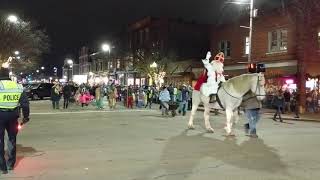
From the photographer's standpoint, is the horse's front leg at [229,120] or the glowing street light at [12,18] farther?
the glowing street light at [12,18]

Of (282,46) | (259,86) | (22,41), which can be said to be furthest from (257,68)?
(22,41)

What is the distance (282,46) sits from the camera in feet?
129

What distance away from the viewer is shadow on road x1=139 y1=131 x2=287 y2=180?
1038cm

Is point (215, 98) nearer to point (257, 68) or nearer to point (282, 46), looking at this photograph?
point (257, 68)

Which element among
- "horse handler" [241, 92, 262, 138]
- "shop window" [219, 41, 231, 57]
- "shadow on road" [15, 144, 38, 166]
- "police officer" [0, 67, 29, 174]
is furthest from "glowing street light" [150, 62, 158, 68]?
"police officer" [0, 67, 29, 174]

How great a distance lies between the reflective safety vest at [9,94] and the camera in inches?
378

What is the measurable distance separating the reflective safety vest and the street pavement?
1.25m

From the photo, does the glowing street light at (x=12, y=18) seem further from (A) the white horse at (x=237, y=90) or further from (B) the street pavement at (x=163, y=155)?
(A) the white horse at (x=237, y=90)

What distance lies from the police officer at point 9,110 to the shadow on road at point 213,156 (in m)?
2.56

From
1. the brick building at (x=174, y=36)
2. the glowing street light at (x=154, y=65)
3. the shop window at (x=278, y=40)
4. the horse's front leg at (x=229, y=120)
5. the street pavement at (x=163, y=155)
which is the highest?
the brick building at (x=174, y=36)

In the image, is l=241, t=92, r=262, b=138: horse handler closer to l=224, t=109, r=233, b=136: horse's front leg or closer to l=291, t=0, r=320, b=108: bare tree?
l=224, t=109, r=233, b=136: horse's front leg

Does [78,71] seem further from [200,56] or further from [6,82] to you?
[6,82]

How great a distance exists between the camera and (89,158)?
38.1 feet

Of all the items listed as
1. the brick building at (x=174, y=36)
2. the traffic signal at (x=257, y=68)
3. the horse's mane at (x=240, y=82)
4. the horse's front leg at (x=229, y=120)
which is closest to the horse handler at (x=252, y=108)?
the horse's mane at (x=240, y=82)
